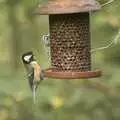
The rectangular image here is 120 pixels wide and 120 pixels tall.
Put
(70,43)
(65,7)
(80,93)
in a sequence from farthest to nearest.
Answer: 1. (80,93)
2. (70,43)
3. (65,7)

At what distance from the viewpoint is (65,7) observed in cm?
399

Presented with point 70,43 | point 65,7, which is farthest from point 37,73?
point 65,7

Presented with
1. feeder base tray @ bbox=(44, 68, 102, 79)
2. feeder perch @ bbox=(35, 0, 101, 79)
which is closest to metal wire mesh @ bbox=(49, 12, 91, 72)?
feeder perch @ bbox=(35, 0, 101, 79)

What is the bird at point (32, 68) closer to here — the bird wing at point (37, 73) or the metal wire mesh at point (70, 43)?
the bird wing at point (37, 73)

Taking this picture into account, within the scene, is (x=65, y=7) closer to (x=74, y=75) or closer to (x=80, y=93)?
(x=74, y=75)

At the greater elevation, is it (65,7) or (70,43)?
(65,7)

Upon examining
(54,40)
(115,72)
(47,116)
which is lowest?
(47,116)

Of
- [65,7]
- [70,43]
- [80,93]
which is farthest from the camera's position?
[80,93]

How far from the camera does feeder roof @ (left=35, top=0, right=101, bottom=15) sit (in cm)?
397

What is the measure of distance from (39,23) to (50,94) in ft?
9.52

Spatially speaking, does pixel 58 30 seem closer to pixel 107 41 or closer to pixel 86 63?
pixel 86 63

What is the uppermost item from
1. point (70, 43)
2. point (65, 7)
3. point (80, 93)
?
point (65, 7)

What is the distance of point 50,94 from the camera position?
795cm

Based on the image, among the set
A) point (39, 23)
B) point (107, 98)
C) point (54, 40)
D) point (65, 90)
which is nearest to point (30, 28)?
point (39, 23)
